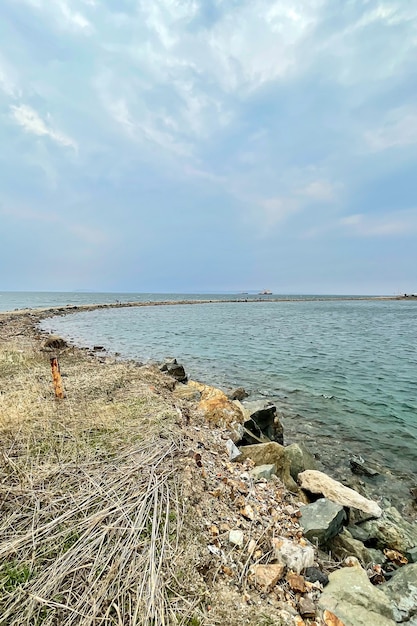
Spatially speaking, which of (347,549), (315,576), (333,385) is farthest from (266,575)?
(333,385)

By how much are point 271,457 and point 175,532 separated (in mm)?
2833

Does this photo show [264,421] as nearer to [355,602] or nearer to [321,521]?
[321,521]

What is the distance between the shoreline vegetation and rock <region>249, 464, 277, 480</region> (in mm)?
20

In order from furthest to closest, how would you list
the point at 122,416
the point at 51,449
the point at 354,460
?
the point at 354,460, the point at 122,416, the point at 51,449

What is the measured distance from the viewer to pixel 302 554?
3.31 metres

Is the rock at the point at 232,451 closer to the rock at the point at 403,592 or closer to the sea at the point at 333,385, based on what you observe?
the rock at the point at 403,592

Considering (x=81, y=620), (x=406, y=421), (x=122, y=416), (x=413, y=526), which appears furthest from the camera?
(x=406, y=421)

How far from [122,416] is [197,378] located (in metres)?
8.42

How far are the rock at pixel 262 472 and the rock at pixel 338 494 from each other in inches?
35.7

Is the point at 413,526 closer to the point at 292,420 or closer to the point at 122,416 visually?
the point at 292,420

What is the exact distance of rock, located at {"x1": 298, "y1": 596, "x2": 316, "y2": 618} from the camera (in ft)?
9.07

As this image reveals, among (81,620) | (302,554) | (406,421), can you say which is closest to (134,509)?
(81,620)

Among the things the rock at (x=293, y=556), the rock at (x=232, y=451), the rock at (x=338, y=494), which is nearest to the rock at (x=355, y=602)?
the rock at (x=293, y=556)

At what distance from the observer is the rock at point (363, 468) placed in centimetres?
691
